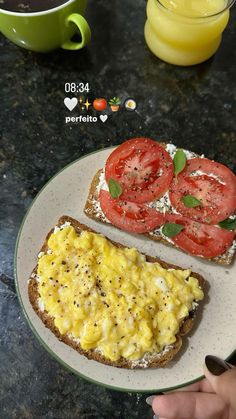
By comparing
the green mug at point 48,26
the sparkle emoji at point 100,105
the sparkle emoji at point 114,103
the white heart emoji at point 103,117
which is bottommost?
the white heart emoji at point 103,117

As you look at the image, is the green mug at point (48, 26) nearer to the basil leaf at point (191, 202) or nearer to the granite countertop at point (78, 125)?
the granite countertop at point (78, 125)

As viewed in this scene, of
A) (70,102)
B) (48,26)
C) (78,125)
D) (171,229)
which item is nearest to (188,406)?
(171,229)

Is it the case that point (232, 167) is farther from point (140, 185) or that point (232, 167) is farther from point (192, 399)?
point (192, 399)

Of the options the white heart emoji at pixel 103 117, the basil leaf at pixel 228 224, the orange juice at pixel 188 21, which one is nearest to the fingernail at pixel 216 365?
the basil leaf at pixel 228 224

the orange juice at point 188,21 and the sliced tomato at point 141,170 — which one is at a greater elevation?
the orange juice at point 188,21

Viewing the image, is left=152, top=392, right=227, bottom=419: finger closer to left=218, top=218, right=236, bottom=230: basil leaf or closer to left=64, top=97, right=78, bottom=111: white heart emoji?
left=218, top=218, right=236, bottom=230: basil leaf

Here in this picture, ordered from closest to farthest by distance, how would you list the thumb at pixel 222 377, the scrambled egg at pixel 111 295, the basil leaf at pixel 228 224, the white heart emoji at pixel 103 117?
the thumb at pixel 222 377, the scrambled egg at pixel 111 295, the basil leaf at pixel 228 224, the white heart emoji at pixel 103 117

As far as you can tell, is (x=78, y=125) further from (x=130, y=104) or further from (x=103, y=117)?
(x=130, y=104)
